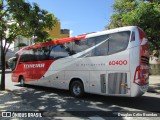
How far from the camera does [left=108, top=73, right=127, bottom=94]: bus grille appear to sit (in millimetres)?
11438

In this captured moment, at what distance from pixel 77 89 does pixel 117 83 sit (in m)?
2.76

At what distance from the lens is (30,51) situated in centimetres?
1755

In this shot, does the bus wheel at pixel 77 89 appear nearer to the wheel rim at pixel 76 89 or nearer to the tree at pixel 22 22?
the wheel rim at pixel 76 89

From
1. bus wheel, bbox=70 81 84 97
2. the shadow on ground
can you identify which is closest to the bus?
bus wheel, bbox=70 81 84 97

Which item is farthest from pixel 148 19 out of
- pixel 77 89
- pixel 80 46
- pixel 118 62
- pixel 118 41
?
pixel 77 89

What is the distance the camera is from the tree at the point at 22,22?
14274 mm

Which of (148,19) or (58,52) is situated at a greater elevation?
(148,19)

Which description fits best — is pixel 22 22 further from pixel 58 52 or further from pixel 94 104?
pixel 94 104

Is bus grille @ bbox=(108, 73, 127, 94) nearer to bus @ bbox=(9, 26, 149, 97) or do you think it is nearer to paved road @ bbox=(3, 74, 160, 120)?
bus @ bbox=(9, 26, 149, 97)

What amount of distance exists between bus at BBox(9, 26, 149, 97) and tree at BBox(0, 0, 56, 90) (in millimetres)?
938

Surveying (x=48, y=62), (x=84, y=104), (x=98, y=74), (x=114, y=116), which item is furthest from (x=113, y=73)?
(x=48, y=62)

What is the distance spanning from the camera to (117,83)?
11.7 meters

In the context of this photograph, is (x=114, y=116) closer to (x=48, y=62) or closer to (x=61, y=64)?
(x=61, y=64)

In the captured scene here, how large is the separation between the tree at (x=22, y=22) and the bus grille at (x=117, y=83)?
5.27 m
